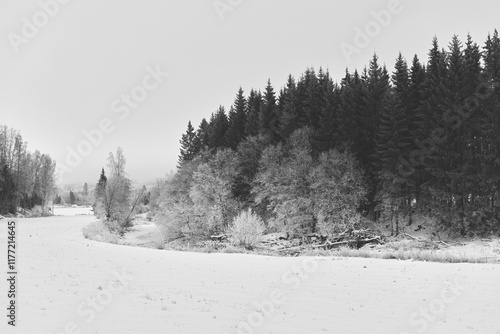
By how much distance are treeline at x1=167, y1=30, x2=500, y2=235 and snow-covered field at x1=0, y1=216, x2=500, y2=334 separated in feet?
71.0

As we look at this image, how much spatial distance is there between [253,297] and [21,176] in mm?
86278

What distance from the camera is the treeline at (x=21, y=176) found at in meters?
70.1

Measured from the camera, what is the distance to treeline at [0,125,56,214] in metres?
70.1

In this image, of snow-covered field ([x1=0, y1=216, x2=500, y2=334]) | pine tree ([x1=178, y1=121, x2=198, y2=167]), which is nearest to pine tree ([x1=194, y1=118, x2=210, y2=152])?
pine tree ([x1=178, y1=121, x2=198, y2=167])

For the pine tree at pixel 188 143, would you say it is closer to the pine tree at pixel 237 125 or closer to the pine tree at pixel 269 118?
the pine tree at pixel 237 125

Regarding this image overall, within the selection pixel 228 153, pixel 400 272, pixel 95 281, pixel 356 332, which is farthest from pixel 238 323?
pixel 228 153

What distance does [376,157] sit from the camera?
44.2m

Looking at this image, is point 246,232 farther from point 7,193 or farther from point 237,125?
point 7,193

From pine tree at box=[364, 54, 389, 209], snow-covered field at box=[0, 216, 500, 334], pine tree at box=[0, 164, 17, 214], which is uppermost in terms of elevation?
pine tree at box=[364, 54, 389, 209]

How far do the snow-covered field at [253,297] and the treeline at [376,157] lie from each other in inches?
852

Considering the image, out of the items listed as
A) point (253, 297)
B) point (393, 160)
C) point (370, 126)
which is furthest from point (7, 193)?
point (253, 297)

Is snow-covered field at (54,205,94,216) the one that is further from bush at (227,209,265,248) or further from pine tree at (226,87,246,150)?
bush at (227,209,265,248)

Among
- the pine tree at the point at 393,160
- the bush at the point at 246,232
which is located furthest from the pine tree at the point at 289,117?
the bush at the point at 246,232

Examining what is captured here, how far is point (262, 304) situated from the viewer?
11.2 metres
